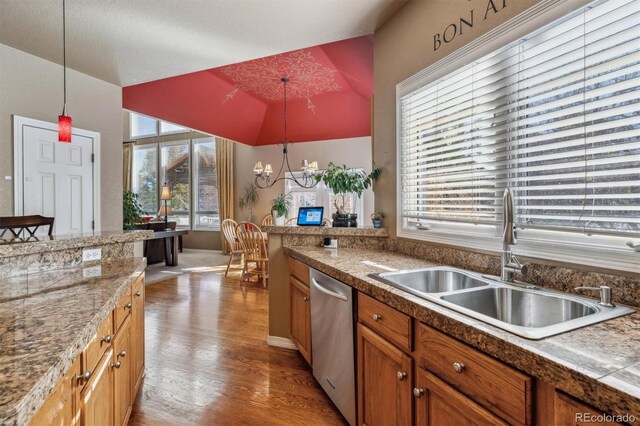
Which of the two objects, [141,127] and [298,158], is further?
[141,127]

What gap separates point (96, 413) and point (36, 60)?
4.01 m

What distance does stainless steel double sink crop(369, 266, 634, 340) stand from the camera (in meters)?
1.00

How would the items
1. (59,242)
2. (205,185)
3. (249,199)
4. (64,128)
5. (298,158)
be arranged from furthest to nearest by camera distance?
(205,185), (249,199), (298,158), (64,128), (59,242)

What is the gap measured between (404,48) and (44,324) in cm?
263

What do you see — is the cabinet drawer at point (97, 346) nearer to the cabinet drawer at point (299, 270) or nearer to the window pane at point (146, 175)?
the cabinet drawer at point (299, 270)

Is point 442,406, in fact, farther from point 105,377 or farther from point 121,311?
point 121,311

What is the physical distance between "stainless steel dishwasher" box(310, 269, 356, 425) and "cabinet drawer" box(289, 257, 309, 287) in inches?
7.1

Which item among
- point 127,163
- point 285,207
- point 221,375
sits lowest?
point 221,375

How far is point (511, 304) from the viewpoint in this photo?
4.61 feet

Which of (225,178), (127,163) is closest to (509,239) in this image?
(225,178)

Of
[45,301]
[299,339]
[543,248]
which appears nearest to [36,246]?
[45,301]

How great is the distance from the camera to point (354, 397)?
175 centimetres

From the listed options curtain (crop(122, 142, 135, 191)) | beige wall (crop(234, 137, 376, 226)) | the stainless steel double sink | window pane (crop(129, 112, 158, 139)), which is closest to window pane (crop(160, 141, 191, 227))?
window pane (crop(129, 112, 158, 139))

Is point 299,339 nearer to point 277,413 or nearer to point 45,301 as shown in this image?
point 277,413
